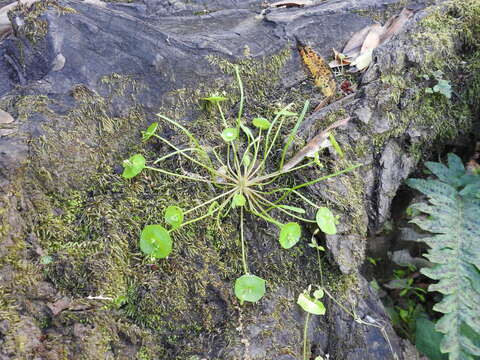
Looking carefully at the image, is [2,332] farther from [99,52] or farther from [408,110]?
[408,110]

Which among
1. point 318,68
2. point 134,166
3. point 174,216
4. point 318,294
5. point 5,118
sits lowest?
point 318,294

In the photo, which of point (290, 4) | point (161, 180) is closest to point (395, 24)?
point (290, 4)

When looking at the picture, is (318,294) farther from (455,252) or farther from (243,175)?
(455,252)

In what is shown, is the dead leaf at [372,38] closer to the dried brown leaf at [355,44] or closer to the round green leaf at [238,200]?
the dried brown leaf at [355,44]

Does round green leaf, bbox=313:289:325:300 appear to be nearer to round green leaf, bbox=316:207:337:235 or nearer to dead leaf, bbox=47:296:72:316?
round green leaf, bbox=316:207:337:235

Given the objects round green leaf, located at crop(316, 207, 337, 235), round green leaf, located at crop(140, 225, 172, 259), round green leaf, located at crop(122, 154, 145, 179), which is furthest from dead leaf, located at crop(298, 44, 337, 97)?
round green leaf, located at crop(140, 225, 172, 259)

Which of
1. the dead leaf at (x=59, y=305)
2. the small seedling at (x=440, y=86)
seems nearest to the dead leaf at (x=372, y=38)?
the small seedling at (x=440, y=86)
